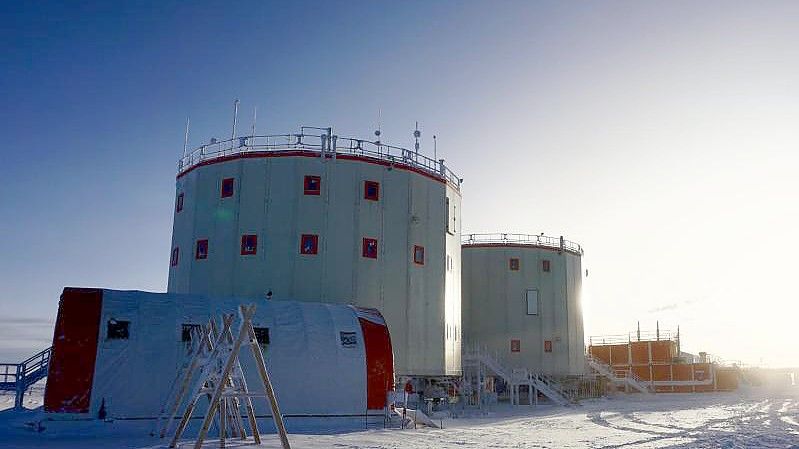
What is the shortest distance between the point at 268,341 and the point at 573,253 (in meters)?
40.8

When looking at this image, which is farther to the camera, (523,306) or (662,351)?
(662,351)

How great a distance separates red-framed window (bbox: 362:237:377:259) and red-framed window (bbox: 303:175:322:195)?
144 inches

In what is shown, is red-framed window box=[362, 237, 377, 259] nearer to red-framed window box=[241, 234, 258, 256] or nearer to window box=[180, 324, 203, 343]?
red-framed window box=[241, 234, 258, 256]

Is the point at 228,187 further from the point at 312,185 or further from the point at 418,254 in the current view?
the point at 418,254

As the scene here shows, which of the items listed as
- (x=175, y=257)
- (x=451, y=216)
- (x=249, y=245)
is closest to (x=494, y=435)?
(x=249, y=245)

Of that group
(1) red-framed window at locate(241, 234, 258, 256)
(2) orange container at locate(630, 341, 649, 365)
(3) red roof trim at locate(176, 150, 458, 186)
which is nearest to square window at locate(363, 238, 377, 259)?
(3) red roof trim at locate(176, 150, 458, 186)

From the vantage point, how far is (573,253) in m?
62.9

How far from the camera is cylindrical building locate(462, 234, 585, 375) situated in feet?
191

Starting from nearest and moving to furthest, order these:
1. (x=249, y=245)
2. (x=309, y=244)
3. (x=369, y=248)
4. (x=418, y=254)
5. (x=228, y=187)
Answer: (x=309, y=244) → (x=249, y=245) → (x=369, y=248) → (x=228, y=187) → (x=418, y=254)

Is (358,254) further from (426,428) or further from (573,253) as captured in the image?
(573,253)

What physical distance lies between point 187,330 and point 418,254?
15404 mm

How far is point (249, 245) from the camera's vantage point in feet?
121

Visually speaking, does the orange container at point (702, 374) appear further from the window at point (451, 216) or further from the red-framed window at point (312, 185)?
the red-framed window at point (312, 185)

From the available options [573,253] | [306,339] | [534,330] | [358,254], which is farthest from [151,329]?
[573,253]
